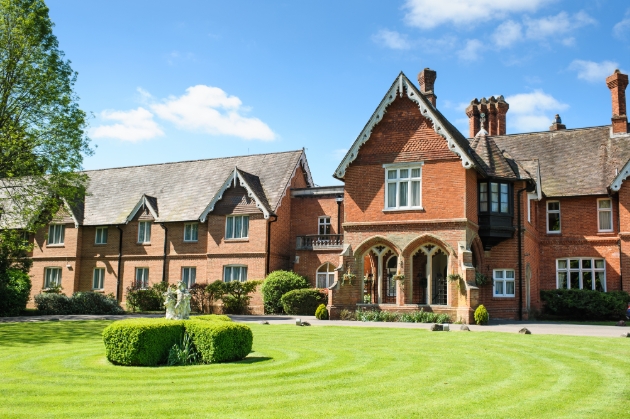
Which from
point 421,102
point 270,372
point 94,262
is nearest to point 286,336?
point 270,372

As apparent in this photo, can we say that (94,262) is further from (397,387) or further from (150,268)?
(397,387)

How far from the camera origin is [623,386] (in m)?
10.3

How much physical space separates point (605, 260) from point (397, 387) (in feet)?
85.7

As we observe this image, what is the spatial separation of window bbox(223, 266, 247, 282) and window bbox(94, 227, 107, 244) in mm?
10512

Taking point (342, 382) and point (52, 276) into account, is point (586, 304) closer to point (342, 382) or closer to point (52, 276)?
point (342, 382)

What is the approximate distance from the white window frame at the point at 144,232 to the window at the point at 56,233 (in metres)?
6.37

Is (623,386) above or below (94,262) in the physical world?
below

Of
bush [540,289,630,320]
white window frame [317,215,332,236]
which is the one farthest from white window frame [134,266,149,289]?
bush [540,289,630,320]

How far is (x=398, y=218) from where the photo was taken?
27.6 m

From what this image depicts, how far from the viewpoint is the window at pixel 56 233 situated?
1656 inches

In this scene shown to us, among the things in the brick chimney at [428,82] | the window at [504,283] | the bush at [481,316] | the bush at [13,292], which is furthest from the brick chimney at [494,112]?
the bush at [13,292]

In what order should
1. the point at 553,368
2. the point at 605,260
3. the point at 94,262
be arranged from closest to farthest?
the point at 553,368 < the point at 605,260 < the point at 94,262

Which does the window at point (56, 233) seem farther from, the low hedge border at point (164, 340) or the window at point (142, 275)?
the low hedge border at point (164, 340)

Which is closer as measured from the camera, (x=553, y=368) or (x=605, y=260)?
(x=553, y=368)
